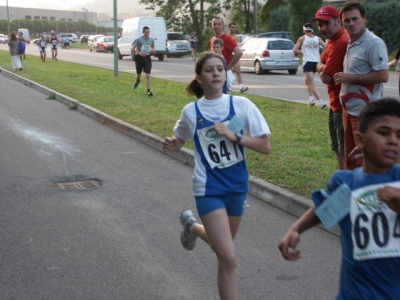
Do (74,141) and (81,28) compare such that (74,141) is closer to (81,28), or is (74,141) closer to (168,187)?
(168,187)

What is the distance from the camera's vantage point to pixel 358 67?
6.42 metres

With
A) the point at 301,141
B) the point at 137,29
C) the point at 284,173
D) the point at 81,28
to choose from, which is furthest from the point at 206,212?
the point at 81,28

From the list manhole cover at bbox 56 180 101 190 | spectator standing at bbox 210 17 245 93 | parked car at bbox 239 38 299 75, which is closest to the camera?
manhole cover at bbox 56 180 101 190

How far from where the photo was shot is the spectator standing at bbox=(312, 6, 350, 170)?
6.93 metres

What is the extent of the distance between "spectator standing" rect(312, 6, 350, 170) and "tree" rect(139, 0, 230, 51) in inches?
2011

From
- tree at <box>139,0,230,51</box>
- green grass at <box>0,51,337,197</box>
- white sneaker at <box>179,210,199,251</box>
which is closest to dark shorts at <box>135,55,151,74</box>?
green grass at <box>0,51,337,197</box>

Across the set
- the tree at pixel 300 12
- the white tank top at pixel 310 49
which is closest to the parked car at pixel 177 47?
the tree at pixel 300 12

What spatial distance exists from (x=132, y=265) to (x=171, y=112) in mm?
9307

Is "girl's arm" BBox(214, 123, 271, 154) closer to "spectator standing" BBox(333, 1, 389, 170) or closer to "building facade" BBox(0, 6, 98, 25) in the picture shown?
"spectator standing" BBox(333, 1, 389, 170)

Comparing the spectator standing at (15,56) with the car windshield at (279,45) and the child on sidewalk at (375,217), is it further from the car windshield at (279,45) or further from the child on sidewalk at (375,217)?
the child on sidewalk at (375,217)

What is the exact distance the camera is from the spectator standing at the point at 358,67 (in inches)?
248

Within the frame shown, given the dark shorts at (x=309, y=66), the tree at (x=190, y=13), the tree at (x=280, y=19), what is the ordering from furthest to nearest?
the tree at (x=190, y=13)
the tree at (x=280, y=19)
the dark shorts at (x=309, y=66)


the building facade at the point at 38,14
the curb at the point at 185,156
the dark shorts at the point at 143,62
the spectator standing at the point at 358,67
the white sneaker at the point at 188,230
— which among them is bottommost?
the curb at the point at 185,156

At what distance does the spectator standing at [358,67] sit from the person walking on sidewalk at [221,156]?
6.47ft
